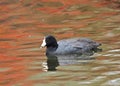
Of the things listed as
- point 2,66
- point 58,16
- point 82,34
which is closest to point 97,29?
point 82,34

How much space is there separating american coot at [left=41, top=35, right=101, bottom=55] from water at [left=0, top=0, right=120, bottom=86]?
0.29 m

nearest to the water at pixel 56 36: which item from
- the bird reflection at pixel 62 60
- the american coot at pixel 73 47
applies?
the bird reflection at pixel 62 60

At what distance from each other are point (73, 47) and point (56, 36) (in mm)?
2513

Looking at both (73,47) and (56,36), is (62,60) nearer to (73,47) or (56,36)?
(73,47)

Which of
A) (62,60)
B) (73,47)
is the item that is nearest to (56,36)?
(73,47)

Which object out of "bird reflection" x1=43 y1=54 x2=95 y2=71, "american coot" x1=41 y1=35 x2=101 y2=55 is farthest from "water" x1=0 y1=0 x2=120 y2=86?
"american coot" x1=41 y1=35 x2=101 y2=55

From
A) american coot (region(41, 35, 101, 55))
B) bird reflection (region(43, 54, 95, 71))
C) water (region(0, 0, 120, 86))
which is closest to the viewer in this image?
water (region(0, 0, 120, 86))

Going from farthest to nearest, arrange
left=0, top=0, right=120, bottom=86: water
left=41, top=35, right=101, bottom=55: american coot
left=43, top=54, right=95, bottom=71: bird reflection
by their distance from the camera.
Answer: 1. left=41, top=35, right=101, bottom=55: american coot
2. left=43, top=54, right=95, bottom=71: bird reflection
3. left=0, top=0, right=120, bottom=86: water

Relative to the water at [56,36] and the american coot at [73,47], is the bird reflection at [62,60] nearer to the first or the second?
the water at [56,36]

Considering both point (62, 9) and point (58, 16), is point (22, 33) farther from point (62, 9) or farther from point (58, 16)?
point (62, 9)

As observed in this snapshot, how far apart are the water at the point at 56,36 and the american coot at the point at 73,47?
291 mm

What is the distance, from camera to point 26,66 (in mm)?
15492

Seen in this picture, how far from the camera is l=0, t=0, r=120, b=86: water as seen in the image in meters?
14.0

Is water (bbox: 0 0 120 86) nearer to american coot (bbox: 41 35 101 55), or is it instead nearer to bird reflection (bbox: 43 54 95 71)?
bird reflection (bbox: 43 54 95 71)
